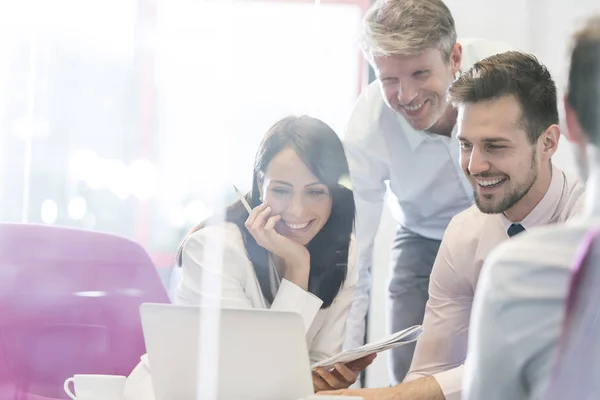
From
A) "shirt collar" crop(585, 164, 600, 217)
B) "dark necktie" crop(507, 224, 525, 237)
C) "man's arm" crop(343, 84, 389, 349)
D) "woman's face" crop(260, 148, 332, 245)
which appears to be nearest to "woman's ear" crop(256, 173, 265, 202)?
"woman's face" crop(260, 148, 332, 245)

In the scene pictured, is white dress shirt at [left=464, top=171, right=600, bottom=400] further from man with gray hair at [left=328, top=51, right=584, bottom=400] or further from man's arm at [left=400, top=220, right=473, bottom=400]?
man's arm at [left=400, top=220, right=473, bottom=400]

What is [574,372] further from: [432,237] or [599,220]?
[432,237]

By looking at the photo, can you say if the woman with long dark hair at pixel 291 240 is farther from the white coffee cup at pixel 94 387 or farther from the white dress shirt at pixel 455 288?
the white coffee cup at pixel 94 387

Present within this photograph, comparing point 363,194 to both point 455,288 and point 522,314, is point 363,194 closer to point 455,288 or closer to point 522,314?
point 455,288

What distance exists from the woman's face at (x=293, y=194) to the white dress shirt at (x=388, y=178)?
0.29ft

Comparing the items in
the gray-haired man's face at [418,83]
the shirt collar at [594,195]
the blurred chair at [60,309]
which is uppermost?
the gray-haired man's face at [418,83]

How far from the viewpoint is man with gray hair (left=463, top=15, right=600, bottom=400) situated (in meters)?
0.82

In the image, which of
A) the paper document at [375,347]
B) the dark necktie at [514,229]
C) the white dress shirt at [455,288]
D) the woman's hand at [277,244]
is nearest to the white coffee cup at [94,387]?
the paper document at [375,347]

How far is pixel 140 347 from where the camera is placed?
183cm

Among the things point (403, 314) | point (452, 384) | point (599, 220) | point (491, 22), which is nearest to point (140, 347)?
point (403, 314)

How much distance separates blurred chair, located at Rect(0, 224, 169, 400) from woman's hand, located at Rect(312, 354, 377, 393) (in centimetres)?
53

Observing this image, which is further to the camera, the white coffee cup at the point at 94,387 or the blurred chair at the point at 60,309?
the blurred chair at the point at 60,309

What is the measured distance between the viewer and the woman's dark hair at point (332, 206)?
1.66 m

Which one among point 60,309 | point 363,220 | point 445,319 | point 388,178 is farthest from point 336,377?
point 60,309
